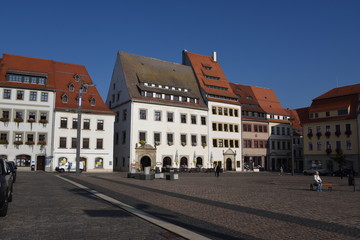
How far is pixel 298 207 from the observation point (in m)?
12.3

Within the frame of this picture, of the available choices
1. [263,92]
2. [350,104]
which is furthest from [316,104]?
[263,92]

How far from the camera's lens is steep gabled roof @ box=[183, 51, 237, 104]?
60.6 metres

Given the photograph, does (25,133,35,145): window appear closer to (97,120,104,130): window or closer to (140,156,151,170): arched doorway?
(97,120,104,130): window

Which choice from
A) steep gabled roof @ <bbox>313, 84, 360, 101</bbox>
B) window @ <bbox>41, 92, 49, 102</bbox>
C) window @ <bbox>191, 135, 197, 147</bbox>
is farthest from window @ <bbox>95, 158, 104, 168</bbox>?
steep gabled roof @ <bbox>313, 84, 360, 101</bbox>

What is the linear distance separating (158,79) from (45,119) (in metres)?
18.7

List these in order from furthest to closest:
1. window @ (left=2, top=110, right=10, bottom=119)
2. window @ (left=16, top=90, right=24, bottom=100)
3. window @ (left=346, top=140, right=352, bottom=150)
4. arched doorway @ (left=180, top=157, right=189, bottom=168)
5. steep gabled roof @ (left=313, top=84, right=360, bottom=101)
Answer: steep gabled roof @ (left=313, top=84, right=360, bottom=101) → arched doorway @ (left=180, top=157, right=189, bottom=168) → window @ (left=346, top=140, right=352, bottom=150) → window @ (left=16, top=90, right=24, bottom=100) → window @ (left=2, top=110, right=10, bottom=119)

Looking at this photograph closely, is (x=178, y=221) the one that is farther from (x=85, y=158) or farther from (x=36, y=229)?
(x=85, y=158)

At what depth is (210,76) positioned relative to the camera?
6309 centimetres

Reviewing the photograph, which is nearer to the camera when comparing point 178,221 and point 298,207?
point 178,221

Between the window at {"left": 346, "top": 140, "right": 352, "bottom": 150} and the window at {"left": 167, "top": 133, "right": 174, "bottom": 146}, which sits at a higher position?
the window at {"left": 167, "top": 133, "right": 174, "bottom": 146}

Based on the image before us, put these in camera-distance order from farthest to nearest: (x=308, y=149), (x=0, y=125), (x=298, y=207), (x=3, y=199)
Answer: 1. (x=308, y=149)
2. (x=0, y=125)
3. (x=298, y=207)
4. (x=3, y=199)

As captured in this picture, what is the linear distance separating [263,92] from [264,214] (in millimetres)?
65025

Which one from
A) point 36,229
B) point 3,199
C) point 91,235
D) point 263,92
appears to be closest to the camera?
point 91,235

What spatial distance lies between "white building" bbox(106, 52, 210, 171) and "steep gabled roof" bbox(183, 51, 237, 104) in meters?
2.29
